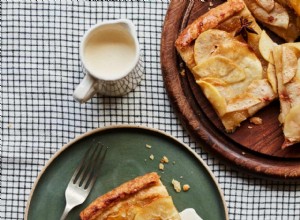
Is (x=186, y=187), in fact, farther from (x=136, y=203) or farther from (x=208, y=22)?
(x=208, y=22)

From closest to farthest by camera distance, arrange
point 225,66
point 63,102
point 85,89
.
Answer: point 85,89 < point 225,66 < point 63,102

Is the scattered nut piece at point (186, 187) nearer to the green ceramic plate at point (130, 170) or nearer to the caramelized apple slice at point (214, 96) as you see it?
the green ceramic plate at point (130, 170)

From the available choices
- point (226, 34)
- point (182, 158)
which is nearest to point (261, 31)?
point (226, 34)

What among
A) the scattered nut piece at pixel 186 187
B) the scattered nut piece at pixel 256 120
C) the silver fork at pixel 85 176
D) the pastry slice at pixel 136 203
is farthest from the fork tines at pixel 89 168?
the scattered nut piece at pixel 256 120

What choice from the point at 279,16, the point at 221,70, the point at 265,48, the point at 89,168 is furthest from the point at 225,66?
the point at 89,168

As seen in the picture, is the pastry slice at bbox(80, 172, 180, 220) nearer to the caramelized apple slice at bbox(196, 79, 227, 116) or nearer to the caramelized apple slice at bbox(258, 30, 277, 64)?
the caramelized apple slice at bbox(196, 79, 227, 116)
